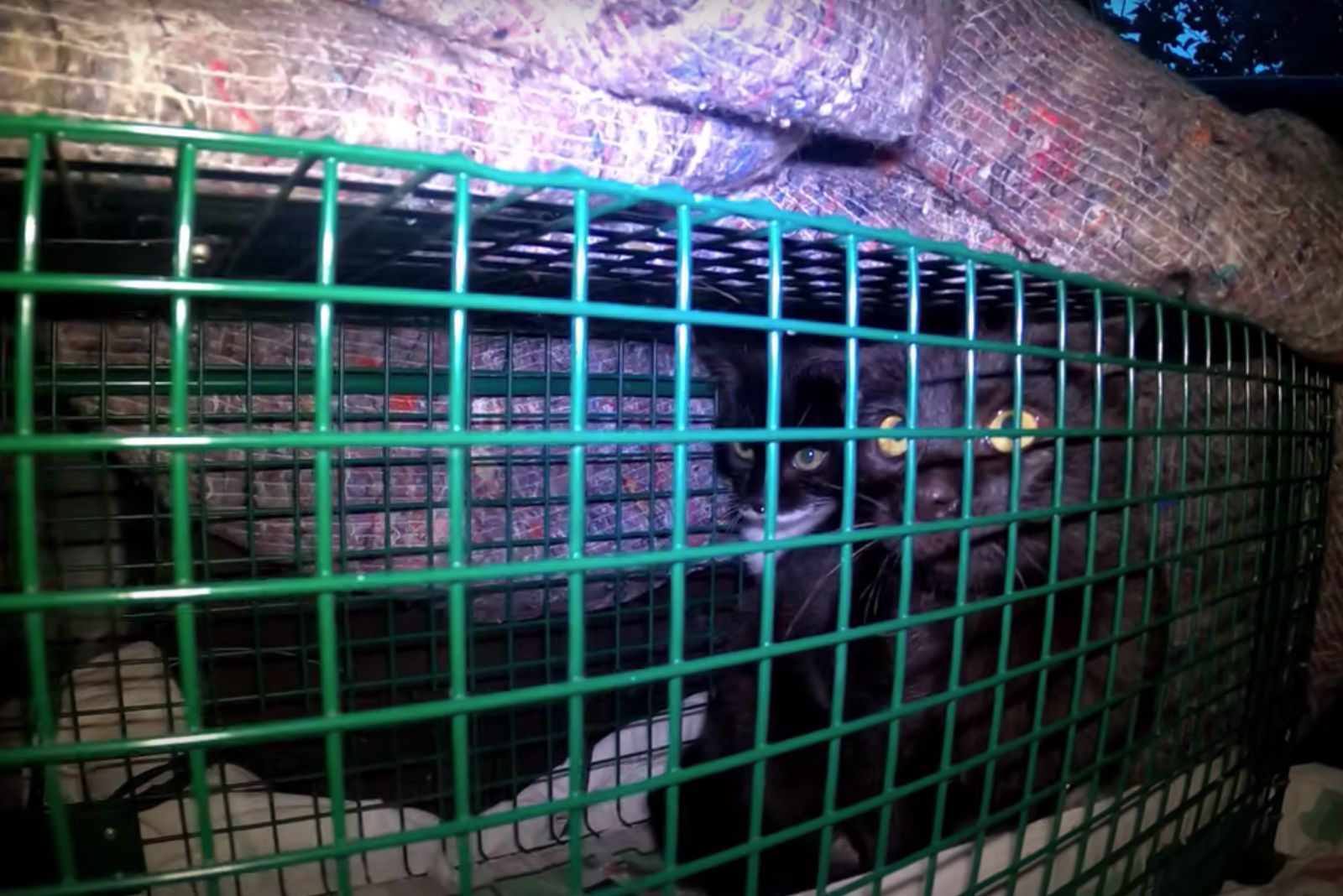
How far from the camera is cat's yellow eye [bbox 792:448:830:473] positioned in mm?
1297

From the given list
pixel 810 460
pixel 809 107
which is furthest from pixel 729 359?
pixel 809 107

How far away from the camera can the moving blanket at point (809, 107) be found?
43 centimetres

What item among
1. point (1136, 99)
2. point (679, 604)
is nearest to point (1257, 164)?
point (1136, 99)

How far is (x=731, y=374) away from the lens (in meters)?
1.34

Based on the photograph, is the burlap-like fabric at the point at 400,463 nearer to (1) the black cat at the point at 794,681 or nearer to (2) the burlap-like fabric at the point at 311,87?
(1) the black cat at the point at 794,681

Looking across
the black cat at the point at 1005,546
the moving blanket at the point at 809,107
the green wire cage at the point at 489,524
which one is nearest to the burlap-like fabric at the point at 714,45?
the moving blanket at the point at 809,107

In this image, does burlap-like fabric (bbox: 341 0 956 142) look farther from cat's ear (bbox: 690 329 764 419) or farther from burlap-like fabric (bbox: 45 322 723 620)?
cat's ear (bbox: 690 329 764 419)

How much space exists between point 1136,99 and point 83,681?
1.48 m

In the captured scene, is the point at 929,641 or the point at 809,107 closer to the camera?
the point at 809,107

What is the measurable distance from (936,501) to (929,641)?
243 millimetres

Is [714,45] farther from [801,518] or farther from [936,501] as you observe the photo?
[801,518]

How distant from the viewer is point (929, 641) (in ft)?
3.42

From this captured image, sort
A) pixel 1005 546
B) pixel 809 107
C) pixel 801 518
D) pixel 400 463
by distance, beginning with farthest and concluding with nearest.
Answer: pixel 801 518 → pixel 400 463 → pixel 1005 546 → pixel 809 107

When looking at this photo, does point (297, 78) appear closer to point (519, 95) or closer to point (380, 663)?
point (519, 95)
